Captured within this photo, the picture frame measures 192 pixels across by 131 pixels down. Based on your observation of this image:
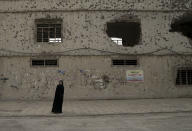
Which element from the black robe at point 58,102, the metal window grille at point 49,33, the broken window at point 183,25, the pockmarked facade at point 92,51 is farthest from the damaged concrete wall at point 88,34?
the black robe at point 58,102

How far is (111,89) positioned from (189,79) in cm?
567

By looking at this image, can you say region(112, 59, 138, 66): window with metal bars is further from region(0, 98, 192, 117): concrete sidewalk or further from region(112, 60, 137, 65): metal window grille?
region(0, 98, 192, 117): concrete sidewalk

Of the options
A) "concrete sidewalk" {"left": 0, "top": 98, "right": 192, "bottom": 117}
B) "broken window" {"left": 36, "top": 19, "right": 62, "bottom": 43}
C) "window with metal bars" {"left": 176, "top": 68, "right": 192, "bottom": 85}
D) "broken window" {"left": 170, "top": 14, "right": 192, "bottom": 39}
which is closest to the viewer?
"concrete sidewalk" {"left": 0, "top": 98, "right": 192, "bottom": 117}

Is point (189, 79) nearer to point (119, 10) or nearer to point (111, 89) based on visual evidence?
point (111, 89)

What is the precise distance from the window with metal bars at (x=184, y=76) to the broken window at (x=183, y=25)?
2430mm

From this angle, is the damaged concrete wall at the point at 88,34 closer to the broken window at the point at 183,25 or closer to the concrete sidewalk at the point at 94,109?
the broken window at the point at 183,25

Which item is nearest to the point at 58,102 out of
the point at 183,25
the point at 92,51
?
the point at 92,51

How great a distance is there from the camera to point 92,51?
14156mm

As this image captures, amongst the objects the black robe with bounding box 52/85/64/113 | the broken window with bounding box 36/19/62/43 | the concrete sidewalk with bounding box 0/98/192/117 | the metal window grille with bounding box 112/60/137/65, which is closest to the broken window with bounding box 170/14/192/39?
the metal window grille with bounding box 112/60/137/65

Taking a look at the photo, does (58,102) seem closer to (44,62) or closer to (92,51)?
(44,62)

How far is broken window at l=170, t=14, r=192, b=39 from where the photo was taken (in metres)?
14.8

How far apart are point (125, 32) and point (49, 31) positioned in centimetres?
578

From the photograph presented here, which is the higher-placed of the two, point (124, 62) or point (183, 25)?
point (183, 25)

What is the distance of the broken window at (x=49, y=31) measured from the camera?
14328 millimetres
